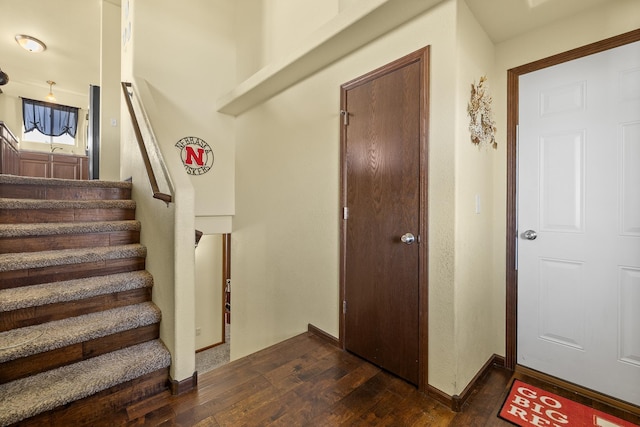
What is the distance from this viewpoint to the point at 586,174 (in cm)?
182

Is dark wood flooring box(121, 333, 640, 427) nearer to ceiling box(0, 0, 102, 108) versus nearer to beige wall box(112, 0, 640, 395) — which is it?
beige wall box(112, 0, 640, 395)

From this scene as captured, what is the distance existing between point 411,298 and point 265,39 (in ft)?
10.1

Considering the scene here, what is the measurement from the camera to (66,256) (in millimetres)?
1928

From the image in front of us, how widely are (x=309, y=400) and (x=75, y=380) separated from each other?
127 cm

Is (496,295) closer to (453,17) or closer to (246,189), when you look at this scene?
(453,17)

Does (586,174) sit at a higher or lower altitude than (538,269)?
higher

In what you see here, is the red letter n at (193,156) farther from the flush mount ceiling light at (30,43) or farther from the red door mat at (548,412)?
the flush mount ceiling light at (30,43)

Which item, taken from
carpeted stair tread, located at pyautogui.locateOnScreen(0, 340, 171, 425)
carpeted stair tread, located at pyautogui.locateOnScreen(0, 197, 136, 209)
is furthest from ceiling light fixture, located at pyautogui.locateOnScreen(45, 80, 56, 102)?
carpeted stair tread, located at pyautogui.locateOnScreen(0, 340, 171, 425)

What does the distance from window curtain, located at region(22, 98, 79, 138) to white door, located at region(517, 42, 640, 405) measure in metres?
8.97

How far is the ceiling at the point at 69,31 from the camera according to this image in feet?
5.83

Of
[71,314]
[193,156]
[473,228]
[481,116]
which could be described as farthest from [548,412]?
[193,156]

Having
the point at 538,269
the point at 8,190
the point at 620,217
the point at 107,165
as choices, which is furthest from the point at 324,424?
the point at 107,165

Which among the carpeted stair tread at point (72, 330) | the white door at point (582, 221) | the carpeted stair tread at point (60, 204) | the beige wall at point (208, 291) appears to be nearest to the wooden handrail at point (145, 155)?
the carpeted stair tread at point (60, 204)

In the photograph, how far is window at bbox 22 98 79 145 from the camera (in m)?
6.43
